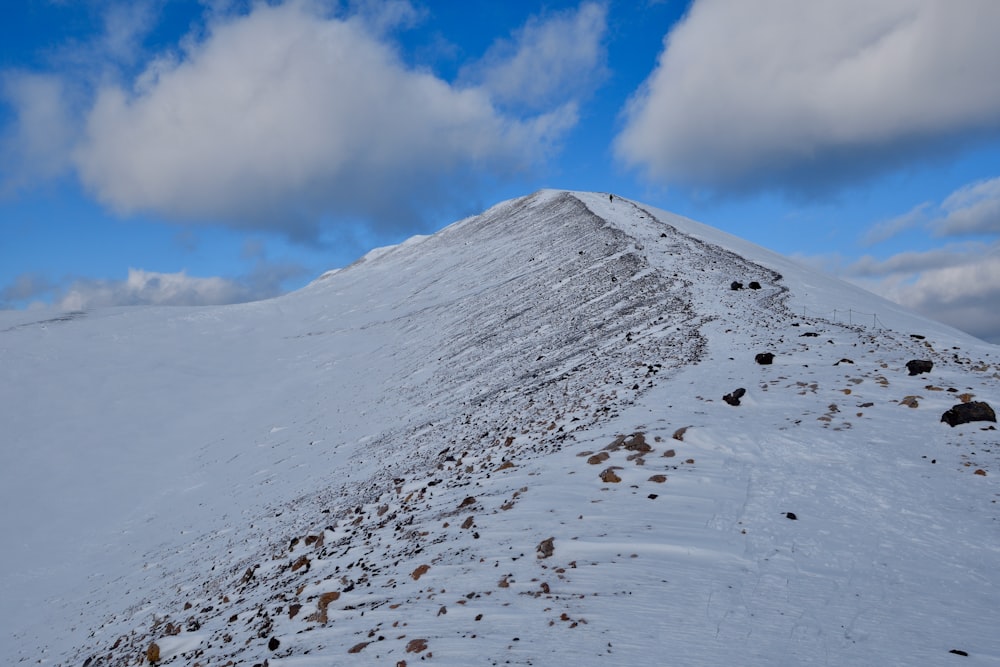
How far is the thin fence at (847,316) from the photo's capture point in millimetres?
20672

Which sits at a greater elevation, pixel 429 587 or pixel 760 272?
pixel 760 272

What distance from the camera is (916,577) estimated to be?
6.41 meters

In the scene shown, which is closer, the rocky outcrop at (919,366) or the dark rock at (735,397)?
the dark rock at (735,397)

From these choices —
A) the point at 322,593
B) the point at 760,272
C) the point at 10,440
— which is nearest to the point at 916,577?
the point at 322,593

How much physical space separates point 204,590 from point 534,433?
336 inches

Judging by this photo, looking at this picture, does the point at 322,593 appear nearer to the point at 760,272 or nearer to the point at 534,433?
the point at 534,433

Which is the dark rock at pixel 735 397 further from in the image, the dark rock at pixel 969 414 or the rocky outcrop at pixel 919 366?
the rocky outcrop at pixel 919 366

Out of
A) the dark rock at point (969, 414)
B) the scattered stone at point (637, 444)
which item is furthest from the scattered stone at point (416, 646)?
the dark rock at point (969, 414)

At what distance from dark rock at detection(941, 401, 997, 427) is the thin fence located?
10.5 meters

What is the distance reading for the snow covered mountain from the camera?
6.04m

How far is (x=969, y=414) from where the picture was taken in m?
10.2

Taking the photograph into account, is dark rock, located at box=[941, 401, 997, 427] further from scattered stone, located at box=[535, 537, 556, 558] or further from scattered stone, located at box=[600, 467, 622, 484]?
scattered stone, located at box=[535, 537, 556, 558]

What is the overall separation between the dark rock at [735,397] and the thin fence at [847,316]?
982 centimetres

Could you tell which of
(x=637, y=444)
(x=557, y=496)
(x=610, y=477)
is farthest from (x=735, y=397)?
(x=557, y=496)
